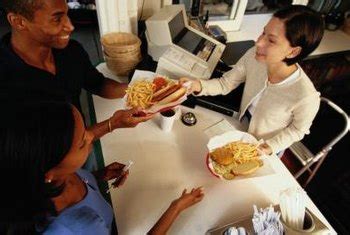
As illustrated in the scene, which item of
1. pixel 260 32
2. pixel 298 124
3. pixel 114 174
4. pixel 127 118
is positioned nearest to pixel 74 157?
pixel 114 174

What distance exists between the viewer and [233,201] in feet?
3.77

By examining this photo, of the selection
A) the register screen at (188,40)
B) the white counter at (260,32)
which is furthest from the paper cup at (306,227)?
the white counter at (260,32)

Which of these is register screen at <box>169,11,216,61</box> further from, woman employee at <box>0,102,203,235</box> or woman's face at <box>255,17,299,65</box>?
woman employee at <box>0,102,203,235</box>

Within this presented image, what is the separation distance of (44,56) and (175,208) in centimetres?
83

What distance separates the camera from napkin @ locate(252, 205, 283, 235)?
3.04 feet

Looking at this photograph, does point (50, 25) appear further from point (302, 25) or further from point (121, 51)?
point (302, 25)

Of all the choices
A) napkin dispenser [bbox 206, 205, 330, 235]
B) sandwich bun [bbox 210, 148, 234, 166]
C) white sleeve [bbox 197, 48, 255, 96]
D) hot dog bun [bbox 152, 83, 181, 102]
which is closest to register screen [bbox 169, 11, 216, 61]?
white sleeve [bbox 197, 48, 255, 96]

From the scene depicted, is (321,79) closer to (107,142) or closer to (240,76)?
(240,76)

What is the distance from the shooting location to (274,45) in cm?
118

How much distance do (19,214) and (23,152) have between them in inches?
7.1

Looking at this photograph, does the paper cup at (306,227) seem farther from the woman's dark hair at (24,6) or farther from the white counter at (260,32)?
the white counter at (260,32)

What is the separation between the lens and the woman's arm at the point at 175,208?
0.95 m

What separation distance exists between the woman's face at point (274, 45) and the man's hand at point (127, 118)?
0.59 meters

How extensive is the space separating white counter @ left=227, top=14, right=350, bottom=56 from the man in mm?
1305
